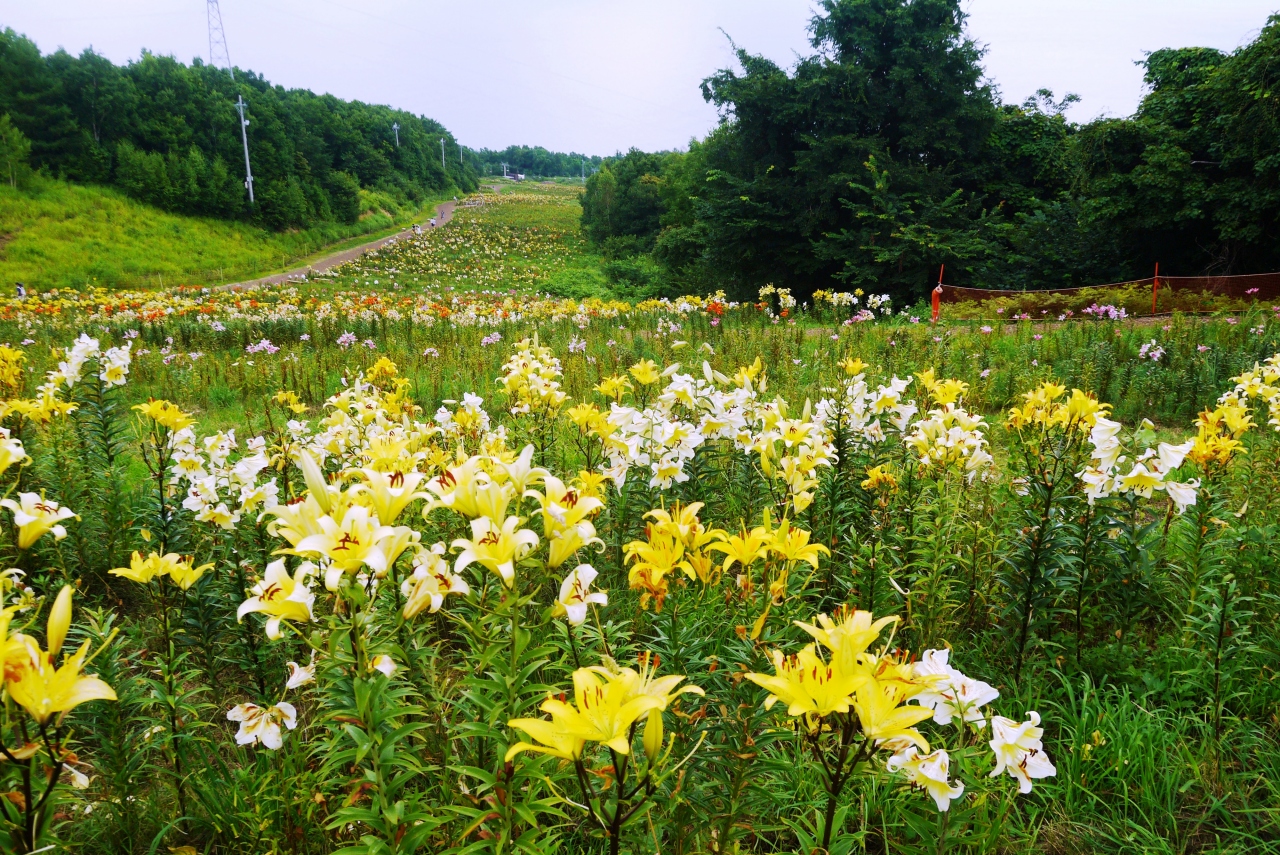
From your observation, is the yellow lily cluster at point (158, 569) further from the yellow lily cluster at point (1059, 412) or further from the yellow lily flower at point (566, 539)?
the yellow lily cluster at point (1059, 412)

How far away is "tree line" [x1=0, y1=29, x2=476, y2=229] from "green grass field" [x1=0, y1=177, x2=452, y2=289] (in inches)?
62.4

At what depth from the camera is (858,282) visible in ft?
47.9

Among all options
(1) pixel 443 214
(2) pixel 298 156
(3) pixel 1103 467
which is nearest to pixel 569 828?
(3) pixel 1103 467

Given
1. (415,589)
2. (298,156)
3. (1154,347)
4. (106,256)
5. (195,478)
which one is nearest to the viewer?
(415,589)

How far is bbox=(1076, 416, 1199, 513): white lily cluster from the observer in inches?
74.2

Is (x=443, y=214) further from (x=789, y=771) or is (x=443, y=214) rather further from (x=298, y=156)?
(x=789, y=771)

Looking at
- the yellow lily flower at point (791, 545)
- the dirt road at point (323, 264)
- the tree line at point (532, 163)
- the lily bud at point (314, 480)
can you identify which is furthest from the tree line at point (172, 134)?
the tree line at point (532, 163)

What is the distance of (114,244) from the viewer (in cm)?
2350

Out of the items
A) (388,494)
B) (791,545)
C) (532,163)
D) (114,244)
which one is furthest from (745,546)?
(532,163)

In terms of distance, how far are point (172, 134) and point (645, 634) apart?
138 ft

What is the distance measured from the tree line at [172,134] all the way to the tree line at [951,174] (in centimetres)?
2614

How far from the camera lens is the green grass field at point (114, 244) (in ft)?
67.4

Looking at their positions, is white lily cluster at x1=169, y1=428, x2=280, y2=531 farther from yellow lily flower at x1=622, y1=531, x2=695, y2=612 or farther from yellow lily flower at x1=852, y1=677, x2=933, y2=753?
yellow lily flower at x1=852, y1=677, x2=933, y2=753

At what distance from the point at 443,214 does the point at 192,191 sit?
66.2ft
